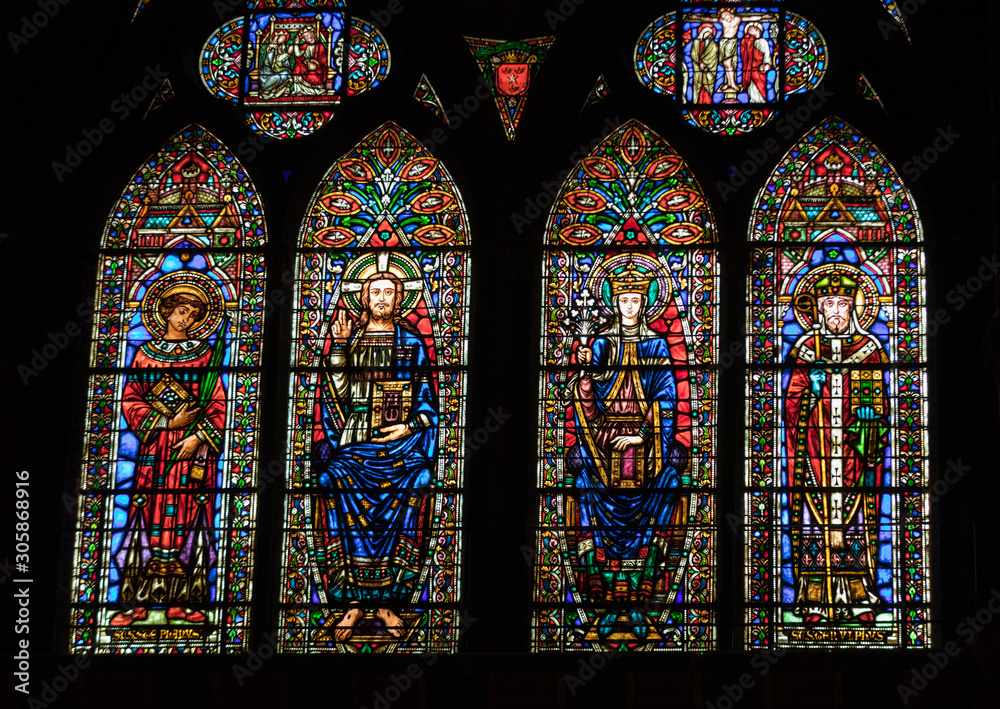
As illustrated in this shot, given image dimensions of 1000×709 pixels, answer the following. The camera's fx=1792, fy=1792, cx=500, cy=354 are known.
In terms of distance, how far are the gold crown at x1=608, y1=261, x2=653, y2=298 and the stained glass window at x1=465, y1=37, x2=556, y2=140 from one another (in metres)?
1.25

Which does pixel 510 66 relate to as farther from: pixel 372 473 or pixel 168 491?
pixel 168 491

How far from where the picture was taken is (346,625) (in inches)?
436

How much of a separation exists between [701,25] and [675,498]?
11.1 ft

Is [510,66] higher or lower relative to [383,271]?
higher

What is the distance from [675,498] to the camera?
11188 mm

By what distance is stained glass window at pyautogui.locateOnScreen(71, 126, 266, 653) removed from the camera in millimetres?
11156

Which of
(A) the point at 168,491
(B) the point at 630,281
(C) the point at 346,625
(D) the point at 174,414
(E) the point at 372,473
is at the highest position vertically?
(B) the point at 630,281

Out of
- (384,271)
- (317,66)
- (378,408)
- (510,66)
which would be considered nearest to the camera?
(378,408)

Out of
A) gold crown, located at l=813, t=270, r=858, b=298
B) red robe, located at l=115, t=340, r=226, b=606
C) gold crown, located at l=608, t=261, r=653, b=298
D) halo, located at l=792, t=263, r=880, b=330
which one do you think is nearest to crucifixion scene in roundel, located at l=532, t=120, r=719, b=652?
gold crown, located at l=608, t=261, r=653, b=298

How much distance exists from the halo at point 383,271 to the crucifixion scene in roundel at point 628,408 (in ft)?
2.82

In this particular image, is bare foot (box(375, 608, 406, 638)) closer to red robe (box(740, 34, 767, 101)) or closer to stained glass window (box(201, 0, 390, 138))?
stained glass window (box(201, 0, 390, 138))

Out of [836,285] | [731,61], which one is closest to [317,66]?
[731,61]

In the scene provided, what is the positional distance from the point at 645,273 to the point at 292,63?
2.91 m

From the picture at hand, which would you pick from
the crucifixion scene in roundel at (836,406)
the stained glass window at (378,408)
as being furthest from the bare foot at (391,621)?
the crucifixion scene in roundel at (836,406)
